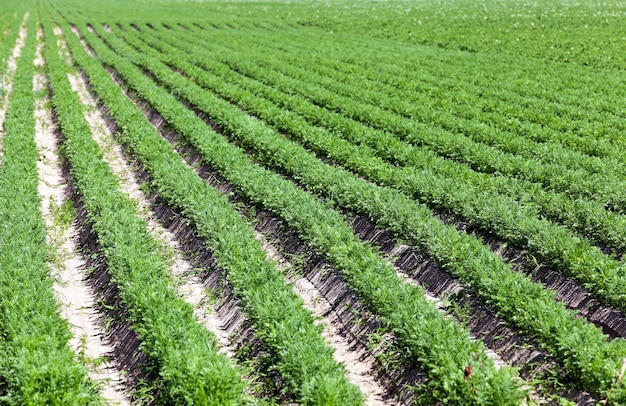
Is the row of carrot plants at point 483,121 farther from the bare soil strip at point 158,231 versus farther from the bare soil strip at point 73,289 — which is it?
the bare soil strip at point 73,289

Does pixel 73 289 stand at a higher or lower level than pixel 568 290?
lower

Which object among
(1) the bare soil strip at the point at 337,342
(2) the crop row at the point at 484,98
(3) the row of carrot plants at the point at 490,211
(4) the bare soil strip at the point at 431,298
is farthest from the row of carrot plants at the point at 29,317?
(2) the crop row at the point at 484,98

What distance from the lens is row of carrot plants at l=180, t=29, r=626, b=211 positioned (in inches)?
395

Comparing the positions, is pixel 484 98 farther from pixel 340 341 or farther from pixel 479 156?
pixel 340 341

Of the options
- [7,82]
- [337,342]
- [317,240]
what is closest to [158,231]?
[317,240]

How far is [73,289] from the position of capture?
27.4 ft

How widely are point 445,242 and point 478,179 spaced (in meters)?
2.88

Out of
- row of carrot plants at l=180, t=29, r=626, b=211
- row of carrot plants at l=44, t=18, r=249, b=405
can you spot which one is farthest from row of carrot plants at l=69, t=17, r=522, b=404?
row of carrot plants at l=180, t=29, r=626, b=211

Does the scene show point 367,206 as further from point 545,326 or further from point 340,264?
point 545,326

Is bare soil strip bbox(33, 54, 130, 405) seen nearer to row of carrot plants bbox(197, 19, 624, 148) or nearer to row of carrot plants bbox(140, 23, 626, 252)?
row of carrot plants bbox(140, 23, 626, 252)

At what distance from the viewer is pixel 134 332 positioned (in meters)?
7.12

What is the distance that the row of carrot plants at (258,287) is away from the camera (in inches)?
224

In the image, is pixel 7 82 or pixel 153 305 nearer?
pixel 153 305

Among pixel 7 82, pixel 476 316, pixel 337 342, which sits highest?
pixel 476 316
